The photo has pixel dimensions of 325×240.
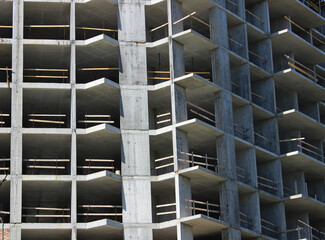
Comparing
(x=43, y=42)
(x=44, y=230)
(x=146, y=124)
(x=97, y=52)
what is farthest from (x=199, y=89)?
(x=44, y=230)

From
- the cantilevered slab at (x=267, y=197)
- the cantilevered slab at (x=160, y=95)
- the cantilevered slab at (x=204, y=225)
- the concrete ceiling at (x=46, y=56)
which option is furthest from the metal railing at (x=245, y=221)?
the concrete ceiling at (x=46, y=56)

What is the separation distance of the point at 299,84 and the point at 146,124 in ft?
49.7

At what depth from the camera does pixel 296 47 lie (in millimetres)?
69688

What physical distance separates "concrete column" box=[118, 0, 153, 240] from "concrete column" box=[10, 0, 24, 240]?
20.2ft

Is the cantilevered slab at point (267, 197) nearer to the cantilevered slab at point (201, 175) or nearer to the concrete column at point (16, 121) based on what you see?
the cantilevered slab at point (201, 175)

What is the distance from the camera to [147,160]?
57656 millimetres

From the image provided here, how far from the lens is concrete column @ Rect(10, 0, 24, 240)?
55719 mm

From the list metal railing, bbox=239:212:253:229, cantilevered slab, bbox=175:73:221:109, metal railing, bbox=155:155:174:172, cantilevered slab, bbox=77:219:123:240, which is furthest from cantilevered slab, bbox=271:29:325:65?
cantilevered slab, bbox=77:219:123:240

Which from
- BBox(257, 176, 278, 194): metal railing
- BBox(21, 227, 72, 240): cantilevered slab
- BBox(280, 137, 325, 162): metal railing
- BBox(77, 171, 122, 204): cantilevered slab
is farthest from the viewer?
BBox(280, 137, 325, 162): metal railing

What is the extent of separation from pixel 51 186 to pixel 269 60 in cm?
1897

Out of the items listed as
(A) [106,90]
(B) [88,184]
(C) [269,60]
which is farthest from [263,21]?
(B) [88,184]

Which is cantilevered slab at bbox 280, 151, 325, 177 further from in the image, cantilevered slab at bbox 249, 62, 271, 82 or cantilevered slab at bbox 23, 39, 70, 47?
cantilevered slab at bbox 23, 39, 70, 47

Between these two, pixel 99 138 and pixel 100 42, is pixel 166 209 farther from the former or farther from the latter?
pixel 100 42

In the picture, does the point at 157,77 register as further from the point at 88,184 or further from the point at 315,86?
the point at 315,86
